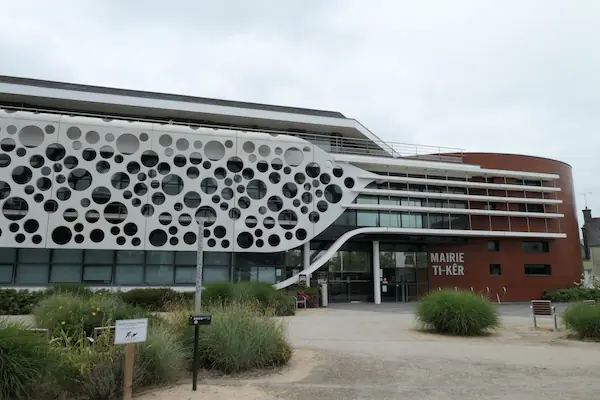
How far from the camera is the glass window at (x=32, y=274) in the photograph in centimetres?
2278

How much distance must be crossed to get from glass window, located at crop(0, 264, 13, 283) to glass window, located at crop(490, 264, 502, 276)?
2954 centimetres

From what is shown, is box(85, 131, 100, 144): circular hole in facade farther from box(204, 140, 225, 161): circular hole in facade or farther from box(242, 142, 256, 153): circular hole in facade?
box(242, 142, 256, 153): circular hole in facade

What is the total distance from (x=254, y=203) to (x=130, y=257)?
741 centimetres

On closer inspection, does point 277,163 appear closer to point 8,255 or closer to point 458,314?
point 8,255

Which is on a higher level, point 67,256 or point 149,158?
point 149,158

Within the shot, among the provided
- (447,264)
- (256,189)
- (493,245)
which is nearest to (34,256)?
(256,189)

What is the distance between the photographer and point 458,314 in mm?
12664

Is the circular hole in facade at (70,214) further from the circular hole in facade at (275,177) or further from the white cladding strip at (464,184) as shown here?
the white cladding strip at (464,184)

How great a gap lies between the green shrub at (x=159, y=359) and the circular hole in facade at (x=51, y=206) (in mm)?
18371

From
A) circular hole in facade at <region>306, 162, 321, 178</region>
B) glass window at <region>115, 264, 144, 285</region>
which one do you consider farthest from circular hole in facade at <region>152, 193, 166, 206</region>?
circular hole in facade at <region>306, 162, 321, 178</region>

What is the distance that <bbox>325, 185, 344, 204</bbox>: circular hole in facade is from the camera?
26.6 m

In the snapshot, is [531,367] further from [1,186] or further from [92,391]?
[1,186]

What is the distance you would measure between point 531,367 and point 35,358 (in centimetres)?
865

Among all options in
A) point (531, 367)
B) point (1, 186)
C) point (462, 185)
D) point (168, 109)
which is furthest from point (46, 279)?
point (462, 185)
